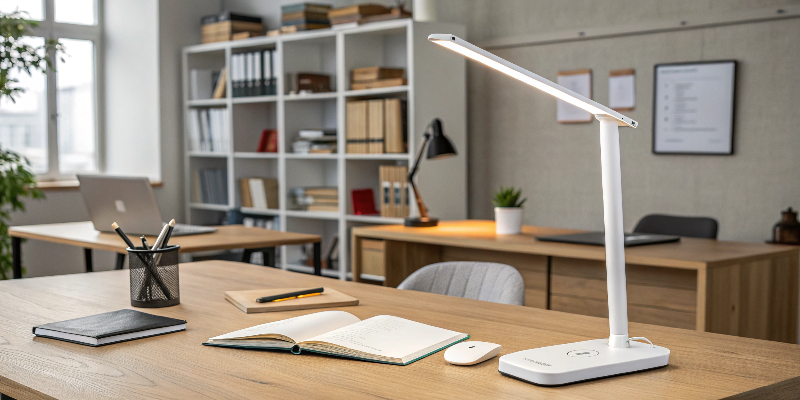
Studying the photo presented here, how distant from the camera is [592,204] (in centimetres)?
423

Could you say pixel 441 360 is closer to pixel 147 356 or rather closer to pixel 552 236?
pixel 147 356

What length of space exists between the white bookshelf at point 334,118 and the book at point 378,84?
4 centimetres

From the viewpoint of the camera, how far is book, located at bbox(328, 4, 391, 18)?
4.68 metres

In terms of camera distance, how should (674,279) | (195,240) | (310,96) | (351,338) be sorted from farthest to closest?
(310,96) < (195,240) < (674,279) < (351,338)

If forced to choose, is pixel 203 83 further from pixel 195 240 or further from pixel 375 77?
pixel 195 240

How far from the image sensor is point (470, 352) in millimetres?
1294

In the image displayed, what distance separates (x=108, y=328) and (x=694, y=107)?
3075 millimetres

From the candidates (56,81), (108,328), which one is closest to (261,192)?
(56,81)

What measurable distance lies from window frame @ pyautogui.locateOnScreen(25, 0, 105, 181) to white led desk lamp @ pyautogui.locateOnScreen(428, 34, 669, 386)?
5.29 meters

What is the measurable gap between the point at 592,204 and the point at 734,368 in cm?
303

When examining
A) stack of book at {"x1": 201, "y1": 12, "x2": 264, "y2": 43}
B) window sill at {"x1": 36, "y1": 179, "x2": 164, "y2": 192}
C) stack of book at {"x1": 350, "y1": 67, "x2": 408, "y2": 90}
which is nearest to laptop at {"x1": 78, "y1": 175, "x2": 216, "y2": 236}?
stack of book at {"x1": 350, "y1": 67, "x2": 408, "y2": 90}

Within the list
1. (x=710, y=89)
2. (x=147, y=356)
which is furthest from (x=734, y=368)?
(x=710, y=89)

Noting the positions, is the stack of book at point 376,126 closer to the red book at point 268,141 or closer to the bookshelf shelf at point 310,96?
the bookshelf shelf at point 310,96

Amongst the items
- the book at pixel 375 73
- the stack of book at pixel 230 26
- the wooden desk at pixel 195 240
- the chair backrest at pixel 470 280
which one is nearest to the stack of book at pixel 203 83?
the stack of book at pixel 230 26
